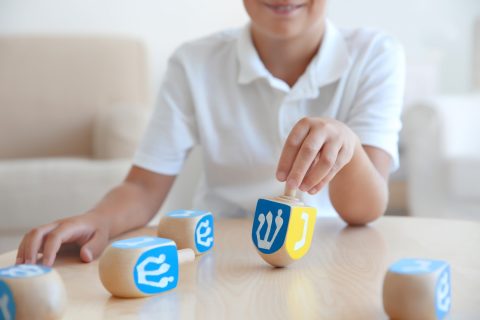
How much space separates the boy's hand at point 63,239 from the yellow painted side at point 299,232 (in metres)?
0.26

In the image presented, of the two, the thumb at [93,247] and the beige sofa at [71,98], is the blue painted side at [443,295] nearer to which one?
the thumb at [93,247]

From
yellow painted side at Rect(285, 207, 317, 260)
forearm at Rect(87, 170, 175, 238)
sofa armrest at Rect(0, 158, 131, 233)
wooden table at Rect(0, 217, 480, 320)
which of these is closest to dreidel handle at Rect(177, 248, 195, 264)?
wooden table at Rect(0, 217, 480, 320)

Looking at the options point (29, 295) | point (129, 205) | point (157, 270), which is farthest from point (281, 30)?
point (29, 295)

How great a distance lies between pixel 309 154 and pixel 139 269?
9.1 inches

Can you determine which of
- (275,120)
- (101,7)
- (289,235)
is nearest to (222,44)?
(275,120)

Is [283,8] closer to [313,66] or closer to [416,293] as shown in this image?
[313,66]

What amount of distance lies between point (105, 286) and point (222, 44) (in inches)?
30.2

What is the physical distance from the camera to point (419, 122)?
276 centimetres

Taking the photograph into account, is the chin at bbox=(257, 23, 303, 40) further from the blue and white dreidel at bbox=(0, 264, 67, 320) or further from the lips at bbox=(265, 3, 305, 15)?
the blue and white dreidel at bbox=(0, 264, 67, 320)

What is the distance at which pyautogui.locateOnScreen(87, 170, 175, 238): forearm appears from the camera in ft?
3.56

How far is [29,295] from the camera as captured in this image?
2.10 feet

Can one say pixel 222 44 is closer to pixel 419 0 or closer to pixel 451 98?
pixel 451 98

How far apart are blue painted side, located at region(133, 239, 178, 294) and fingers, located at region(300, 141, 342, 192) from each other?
0.18m

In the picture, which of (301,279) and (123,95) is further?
(123,95)
